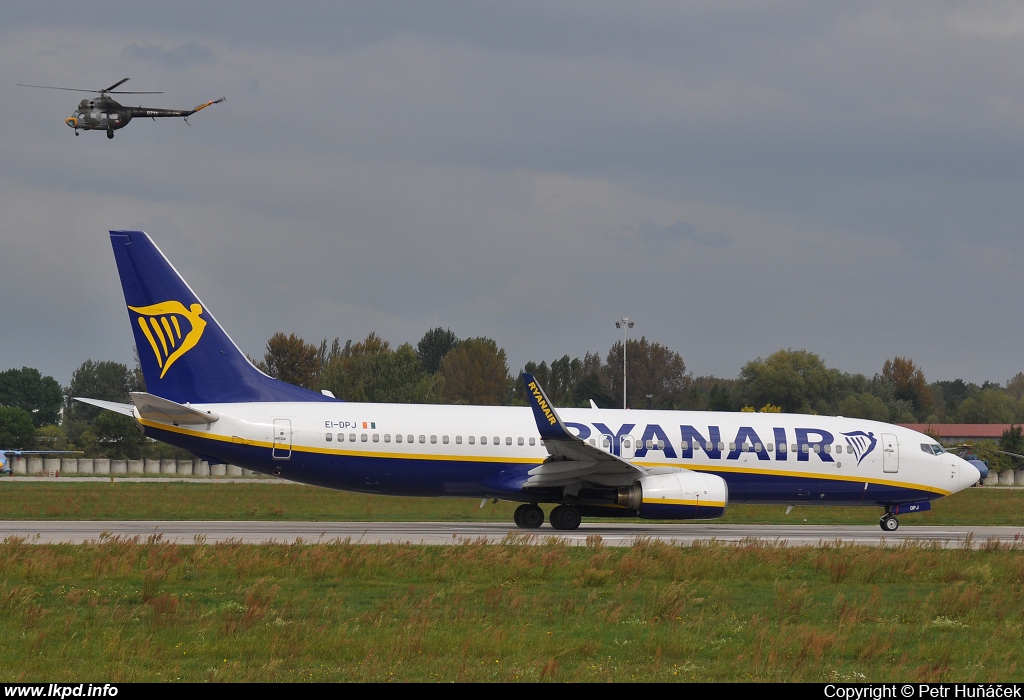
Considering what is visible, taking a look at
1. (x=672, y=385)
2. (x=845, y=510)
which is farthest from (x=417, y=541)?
(x=672, y=385)

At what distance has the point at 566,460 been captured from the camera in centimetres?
2694

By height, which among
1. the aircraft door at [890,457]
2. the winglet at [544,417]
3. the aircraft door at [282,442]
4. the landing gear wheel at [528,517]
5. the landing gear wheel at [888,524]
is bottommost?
the landing gear wheel at [888,524]

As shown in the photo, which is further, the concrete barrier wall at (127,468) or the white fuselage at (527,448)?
the concrete barrier wall at (127,468)

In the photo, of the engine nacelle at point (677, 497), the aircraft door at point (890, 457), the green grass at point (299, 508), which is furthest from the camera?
the green grass at point (299, 508)

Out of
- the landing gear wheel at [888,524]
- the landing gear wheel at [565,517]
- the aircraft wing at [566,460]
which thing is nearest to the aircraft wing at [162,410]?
the aircraft wing at [566,460]

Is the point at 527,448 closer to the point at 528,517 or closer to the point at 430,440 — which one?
the point at 528,517

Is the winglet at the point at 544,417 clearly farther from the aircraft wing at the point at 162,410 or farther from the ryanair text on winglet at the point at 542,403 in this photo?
the aircraft wing at the point at 162,410

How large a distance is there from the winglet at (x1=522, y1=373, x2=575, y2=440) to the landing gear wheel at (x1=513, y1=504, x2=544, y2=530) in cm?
291

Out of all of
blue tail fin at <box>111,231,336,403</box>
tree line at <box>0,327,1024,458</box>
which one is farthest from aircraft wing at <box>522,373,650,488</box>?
tree line at <box>0,327,1024,458</box>

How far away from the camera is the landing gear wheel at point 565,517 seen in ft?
90.4

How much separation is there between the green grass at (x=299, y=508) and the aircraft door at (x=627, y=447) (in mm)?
6125

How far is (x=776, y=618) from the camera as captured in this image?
1440 cm

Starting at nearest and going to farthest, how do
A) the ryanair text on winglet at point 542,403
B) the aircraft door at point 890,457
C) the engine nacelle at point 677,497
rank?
1. the ryanair text on winglet at point 542,403
2. the engine nacelle at point 677,497
3. the aircraft door at point 890,457
